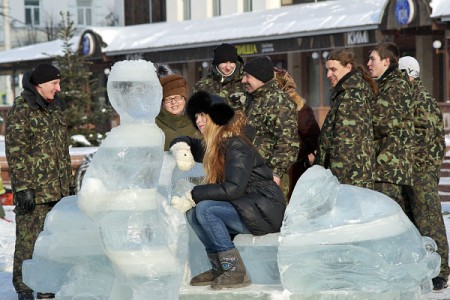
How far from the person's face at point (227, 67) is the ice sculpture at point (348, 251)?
2.34 meters

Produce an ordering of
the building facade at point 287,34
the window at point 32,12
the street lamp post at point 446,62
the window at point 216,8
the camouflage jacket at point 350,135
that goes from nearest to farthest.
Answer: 1. the camouflage jacket at point 350,135
2. the street lamp post at point 446,62
3. the building facade at point 287,34
4. the window at point 216,8
5. the window at point 32,12

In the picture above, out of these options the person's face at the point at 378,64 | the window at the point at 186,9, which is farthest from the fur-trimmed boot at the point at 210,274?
the window at the point at 186,9

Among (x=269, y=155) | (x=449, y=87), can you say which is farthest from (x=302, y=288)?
(x=449, y=87)

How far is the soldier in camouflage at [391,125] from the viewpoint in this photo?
7660 mm

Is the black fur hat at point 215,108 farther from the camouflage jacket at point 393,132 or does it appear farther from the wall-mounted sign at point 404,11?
the wall-mounted sign at point 404,11

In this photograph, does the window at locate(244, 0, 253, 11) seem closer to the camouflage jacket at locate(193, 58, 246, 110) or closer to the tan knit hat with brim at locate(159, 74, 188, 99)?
the camouflage jacket at locate(193, 58, 246, 110)

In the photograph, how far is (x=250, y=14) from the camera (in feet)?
109

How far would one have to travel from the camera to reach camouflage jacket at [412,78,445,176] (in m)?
8.17

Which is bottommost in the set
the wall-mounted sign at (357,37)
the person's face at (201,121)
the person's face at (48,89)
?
the person's face at (201,121)

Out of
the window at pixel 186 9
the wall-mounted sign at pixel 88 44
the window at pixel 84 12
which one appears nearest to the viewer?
the wall-mounted sign at pixel 88 44

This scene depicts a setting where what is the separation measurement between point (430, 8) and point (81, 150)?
8.18 metres

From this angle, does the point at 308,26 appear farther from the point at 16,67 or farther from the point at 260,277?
the point at 260,277

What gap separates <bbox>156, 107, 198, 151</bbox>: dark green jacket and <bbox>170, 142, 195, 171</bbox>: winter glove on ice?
1645mm

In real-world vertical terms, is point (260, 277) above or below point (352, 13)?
below
